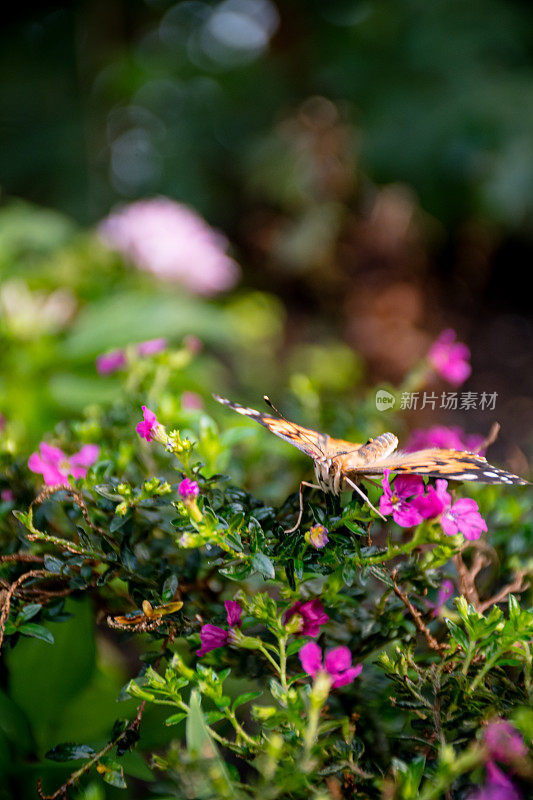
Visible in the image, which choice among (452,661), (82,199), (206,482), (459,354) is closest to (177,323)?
(459,354)

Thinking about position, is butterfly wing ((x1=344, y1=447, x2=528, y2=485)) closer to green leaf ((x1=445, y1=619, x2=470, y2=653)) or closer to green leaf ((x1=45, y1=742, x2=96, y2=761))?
green leaf ((x1=445, y1=619, x2=470, y2=653))

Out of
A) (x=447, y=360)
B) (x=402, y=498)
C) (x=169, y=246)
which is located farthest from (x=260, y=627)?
(x=169, y=246)

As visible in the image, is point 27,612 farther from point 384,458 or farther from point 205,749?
point 384,458

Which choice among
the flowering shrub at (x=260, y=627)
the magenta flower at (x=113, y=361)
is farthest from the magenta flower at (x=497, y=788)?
the magenta flower at (x=113, y=361)

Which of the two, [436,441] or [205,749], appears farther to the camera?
[436,441]

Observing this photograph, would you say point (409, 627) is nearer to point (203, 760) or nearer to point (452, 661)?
point (452, 661)

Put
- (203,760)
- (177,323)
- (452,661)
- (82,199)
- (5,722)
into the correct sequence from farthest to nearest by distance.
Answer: (82,199)
(177,323)
(5,722)
(452,661)
(203,760)

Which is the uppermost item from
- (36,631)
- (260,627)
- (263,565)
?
(263,565)
